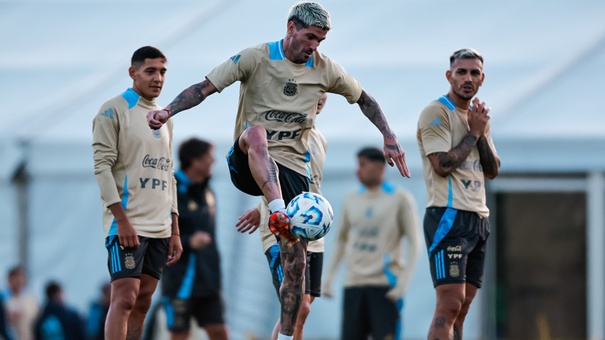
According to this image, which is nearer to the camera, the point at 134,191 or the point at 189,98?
the point at 189,98

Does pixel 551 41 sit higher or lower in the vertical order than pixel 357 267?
higher

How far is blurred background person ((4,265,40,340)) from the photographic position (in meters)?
16.5

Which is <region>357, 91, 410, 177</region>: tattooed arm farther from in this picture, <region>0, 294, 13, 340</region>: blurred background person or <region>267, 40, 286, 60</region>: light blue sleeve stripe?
<region>0, 294, 13, 340</region>: blurred background person

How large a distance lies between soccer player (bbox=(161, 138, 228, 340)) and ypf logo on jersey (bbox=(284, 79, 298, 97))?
306 centimetres

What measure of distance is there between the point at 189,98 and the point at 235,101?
10487mm

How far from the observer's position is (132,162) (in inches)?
349

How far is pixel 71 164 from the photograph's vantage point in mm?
17188

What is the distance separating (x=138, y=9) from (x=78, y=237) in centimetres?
690

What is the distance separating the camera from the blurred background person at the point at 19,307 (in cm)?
1647

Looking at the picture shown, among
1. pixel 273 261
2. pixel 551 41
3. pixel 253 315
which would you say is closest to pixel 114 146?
pixel 273 261

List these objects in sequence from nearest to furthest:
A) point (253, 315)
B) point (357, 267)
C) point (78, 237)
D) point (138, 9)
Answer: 1. point (357, 267)
2. point (253, 315)
3. point (78, 237)
4. point (138, 9)

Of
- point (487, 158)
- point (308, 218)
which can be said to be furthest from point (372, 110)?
point (308, 218)

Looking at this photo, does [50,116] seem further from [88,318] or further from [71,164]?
[88,318]

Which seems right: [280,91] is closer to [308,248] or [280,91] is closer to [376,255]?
[308,248]
